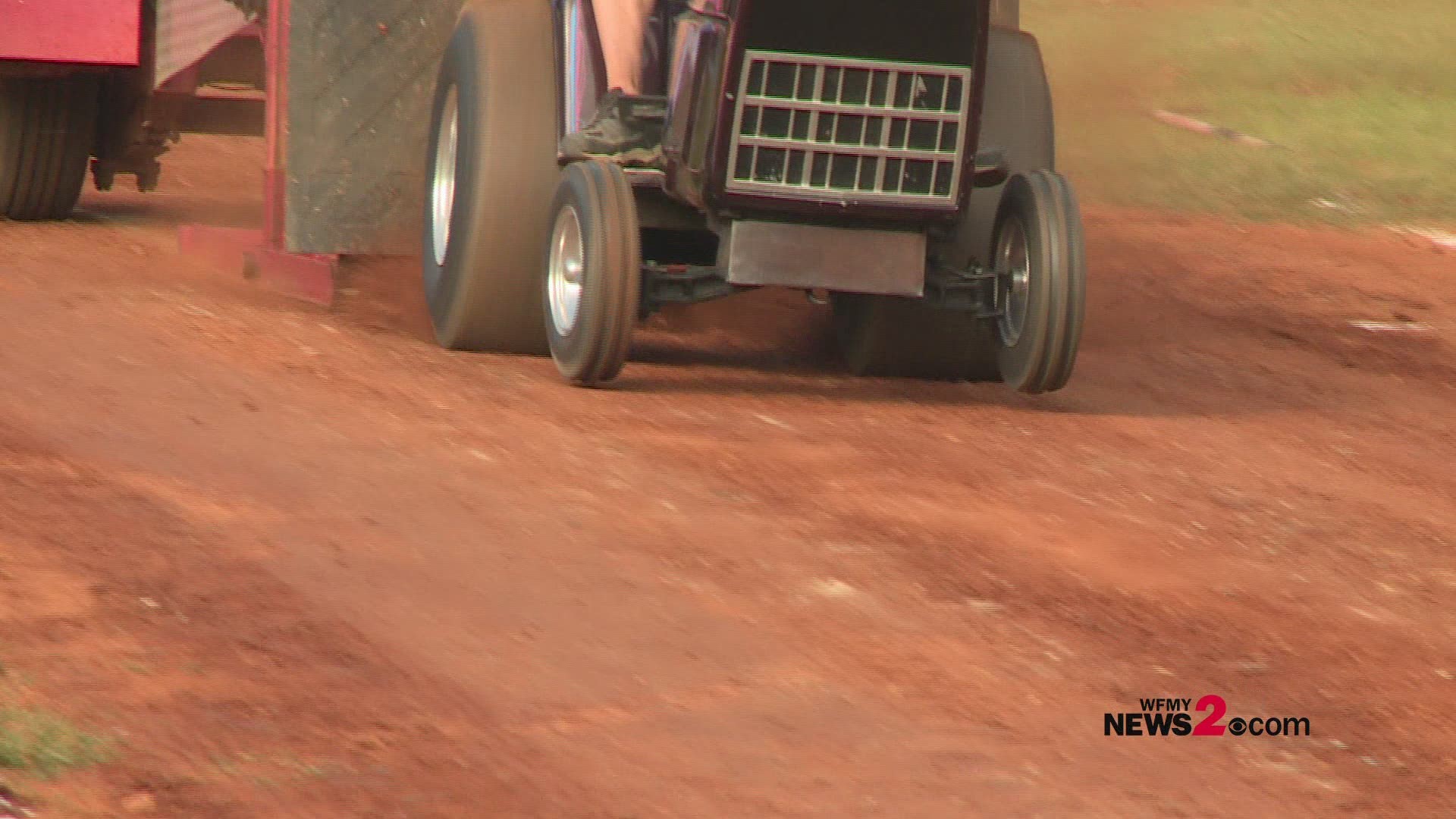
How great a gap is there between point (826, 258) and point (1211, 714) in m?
2.79

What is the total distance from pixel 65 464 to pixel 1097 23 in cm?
1738

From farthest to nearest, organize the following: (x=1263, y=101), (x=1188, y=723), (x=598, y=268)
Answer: (x=1263, y=101), (x=598, y=268), (x=1188, y=723)

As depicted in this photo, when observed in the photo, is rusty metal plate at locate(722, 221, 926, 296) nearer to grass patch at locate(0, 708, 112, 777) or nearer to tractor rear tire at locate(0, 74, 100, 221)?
grass patch at locate(0, 708, 112, 777)

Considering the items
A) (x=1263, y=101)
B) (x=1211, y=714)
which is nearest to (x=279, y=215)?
(x=1211, y=714)

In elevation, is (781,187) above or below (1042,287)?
above

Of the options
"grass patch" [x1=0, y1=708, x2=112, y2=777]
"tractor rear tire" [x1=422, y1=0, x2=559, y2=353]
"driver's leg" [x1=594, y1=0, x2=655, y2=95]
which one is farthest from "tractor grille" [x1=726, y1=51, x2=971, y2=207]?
"grass patch" [x1=0, y1=708, x2=112, y2=777]

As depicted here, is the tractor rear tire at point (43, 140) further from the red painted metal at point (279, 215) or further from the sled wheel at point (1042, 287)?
the sled wheel at point (1042, 287)

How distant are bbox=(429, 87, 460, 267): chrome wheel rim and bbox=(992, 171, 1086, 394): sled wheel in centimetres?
211

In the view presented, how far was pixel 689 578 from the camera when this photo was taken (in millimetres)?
4703

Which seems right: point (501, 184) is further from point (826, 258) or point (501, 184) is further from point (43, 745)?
point (43, 745)

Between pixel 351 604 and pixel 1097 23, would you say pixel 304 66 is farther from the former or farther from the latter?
pixel 1097 23

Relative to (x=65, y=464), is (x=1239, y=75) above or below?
above

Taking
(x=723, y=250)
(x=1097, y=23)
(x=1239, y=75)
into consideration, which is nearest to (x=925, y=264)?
(x=723, y=250)

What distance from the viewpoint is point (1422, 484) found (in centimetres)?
632
